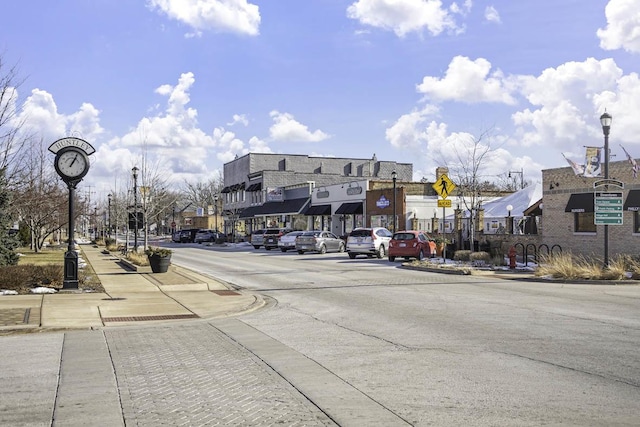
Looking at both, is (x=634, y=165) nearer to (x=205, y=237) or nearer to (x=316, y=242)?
(x=316, y=242)

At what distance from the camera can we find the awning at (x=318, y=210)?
59.5 metres

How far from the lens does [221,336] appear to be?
10.6 metres

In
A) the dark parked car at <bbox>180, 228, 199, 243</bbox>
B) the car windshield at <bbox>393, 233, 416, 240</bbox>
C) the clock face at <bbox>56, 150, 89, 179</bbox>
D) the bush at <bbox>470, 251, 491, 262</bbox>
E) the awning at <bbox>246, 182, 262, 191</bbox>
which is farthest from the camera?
the awning at <bbox>246, 182, 262, 191</bbox>

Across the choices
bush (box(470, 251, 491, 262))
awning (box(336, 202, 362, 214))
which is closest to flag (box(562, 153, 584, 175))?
bush (box(470, 251, 491, 262))

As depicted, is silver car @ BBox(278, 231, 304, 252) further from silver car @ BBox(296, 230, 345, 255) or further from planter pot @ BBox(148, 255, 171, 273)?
planter pot @ BBox(148, 255, 171, 273)

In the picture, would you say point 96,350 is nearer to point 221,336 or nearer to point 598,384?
point 221,336

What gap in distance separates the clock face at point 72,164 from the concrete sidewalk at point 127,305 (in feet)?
9.99

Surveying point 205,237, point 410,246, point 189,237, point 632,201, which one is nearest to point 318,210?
point 205,237

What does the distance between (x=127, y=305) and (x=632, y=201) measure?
2140 centimetres

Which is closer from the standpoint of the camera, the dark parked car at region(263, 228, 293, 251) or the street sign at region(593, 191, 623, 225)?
the street sign at region(593, 191, 623, 225)

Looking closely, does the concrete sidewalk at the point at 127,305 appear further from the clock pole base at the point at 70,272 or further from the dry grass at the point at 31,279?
the dry grass at the point at 31,279

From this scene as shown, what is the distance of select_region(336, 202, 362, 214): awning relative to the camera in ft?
178

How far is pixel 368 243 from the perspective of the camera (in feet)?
114

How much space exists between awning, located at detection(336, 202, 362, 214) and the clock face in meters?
38.5
